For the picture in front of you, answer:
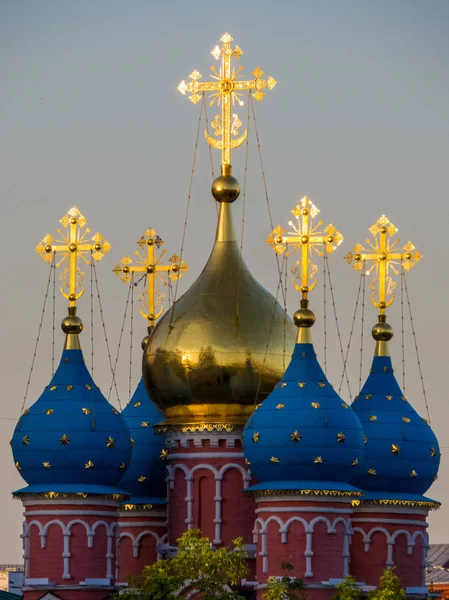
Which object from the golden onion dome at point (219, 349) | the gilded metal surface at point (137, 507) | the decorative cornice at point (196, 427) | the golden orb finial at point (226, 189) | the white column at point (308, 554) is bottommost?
the white column at point (308, 554)

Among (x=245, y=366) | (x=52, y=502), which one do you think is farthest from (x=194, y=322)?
(x=52, y=502)

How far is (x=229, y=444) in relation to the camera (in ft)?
182

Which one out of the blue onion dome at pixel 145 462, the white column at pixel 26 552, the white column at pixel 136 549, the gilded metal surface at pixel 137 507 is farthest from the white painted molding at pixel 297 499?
the white column at pixel 136 549

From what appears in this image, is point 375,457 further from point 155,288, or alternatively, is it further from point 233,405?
point 155,288

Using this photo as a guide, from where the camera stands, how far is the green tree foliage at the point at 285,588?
160 feet

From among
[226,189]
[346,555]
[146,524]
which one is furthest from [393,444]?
[226,189]

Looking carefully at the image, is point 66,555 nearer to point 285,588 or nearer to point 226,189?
point 285,588

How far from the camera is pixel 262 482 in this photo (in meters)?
53.3

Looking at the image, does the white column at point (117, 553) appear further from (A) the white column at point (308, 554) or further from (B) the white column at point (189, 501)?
(A) the white column at point (308, 554)

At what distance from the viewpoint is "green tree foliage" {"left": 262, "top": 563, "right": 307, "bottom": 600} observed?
48.7m

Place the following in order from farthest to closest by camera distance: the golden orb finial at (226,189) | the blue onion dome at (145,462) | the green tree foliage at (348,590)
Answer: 1. the blue onion dome at (145,462)
2. the golden orb finial at (226,189)
3. the green tree foliage at (348,590)

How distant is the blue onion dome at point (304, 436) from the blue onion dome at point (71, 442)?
9.45 ft

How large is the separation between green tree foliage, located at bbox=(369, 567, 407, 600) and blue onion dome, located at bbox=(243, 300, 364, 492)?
2.59m

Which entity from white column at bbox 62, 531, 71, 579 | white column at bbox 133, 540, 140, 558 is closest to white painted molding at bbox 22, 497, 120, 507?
white column at bbox 62, 531, 71, 579
